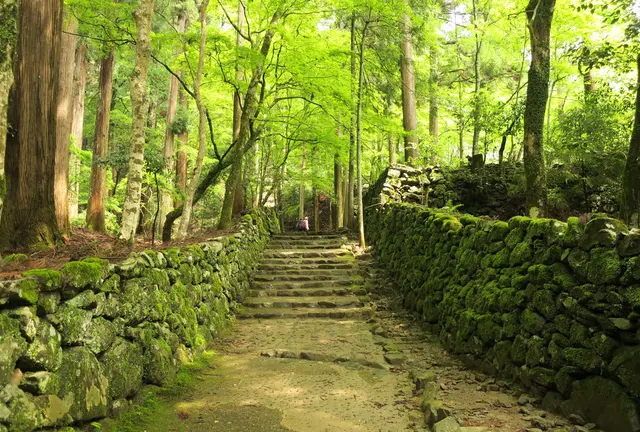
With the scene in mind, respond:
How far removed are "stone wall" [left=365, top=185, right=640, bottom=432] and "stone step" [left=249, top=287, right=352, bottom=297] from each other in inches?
98.4

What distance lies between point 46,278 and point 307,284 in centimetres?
677

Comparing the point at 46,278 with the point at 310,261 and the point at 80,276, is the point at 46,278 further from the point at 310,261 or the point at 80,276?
the point at 310,261

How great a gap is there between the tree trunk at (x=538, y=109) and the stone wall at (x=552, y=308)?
1.30m

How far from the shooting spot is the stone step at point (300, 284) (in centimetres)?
923

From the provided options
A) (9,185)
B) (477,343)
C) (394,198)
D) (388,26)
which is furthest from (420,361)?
(388,26)

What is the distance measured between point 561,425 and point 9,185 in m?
5.64

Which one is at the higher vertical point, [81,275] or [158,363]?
[81,275]

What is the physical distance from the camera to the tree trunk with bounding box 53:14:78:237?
689 centimetres

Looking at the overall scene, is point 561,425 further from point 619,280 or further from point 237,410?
point 237,410

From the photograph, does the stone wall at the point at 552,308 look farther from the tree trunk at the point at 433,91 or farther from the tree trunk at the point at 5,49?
the tree trunk at the point at 433,91

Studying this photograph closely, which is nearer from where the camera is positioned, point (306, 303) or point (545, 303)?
point (545, 303)

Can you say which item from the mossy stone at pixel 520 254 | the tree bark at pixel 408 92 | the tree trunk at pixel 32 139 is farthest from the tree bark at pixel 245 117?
the mossy stone at pixel 520 254

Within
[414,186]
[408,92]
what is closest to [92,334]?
[414,186]

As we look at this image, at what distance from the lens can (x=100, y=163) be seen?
10852 mm
